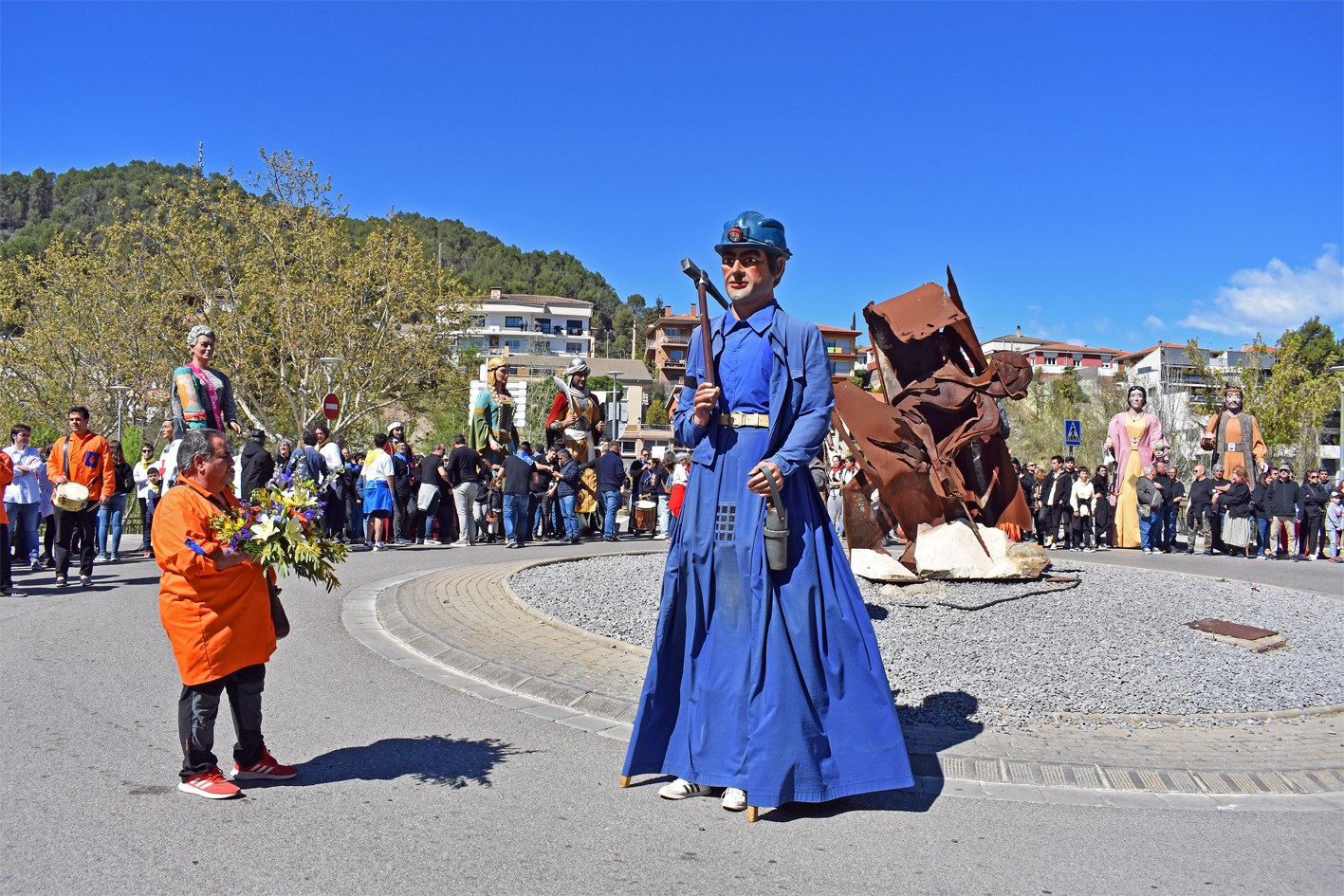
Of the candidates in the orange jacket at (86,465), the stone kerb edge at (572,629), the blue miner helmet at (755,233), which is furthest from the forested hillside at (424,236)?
the blue miner helmet at (755,233)

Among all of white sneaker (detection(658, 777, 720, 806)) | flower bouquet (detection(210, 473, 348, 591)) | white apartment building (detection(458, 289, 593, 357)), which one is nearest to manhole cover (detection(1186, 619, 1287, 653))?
white sneaker (detection(658, 777, 720, 806))

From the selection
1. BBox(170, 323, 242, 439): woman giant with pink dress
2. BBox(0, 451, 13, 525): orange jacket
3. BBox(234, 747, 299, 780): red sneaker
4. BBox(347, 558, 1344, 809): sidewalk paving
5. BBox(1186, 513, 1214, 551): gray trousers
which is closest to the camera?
BBox(234, 747, 299, 780): red sneaker

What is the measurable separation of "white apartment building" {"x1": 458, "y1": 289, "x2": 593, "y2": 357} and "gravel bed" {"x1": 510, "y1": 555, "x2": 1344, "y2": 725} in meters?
112

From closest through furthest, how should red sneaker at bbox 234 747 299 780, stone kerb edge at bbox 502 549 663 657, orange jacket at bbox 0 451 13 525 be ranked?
red sneaker at bbox 234 747 299 780 < stone kerb edge at bbox 502 549 663 657 < orange jacket at bbox 0 451 13 525

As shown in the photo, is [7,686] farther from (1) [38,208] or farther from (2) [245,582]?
(1) [38,208]

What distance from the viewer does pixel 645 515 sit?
769 inches

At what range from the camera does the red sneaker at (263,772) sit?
438 centimetres

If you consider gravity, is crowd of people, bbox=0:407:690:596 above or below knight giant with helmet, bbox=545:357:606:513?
below

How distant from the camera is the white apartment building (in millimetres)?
122000

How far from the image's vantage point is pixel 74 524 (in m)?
10.8

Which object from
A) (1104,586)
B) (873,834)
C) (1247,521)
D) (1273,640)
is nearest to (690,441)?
(873,834)

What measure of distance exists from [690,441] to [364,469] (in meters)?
11.8

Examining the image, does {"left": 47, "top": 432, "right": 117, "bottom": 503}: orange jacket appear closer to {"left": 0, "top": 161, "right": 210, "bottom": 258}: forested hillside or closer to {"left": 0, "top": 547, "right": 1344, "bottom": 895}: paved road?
{"left": 0, "top": 547, "right": 1344, "bottom": 895}: paved road

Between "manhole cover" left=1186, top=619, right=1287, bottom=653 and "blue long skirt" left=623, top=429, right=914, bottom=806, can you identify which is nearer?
"blue long skirt" left=623, top=429, right=914, bottom=806
